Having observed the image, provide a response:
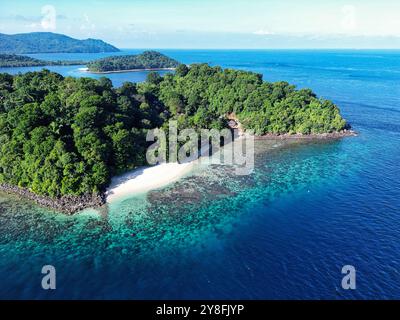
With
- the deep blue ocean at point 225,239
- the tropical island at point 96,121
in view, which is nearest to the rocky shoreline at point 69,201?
the tropical island at point 96,121

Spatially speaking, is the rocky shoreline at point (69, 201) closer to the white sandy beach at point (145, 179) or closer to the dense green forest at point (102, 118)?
the dense green forest at point (102, 118)

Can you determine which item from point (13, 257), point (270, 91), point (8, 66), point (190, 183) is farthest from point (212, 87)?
point (8, 66)

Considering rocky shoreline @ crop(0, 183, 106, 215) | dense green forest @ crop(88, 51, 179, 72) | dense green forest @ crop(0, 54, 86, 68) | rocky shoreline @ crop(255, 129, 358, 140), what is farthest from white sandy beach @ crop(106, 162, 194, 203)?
dense green forest @ crop(0, 54, 86, 68)

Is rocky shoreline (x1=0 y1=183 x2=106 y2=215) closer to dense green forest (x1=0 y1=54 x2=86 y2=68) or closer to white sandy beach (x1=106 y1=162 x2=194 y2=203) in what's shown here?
white sandy beach (x1=106 y1=162 x2=194 y2=203)

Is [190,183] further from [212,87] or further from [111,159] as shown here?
[212,87]

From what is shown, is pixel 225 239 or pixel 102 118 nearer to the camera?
pixel 225 239

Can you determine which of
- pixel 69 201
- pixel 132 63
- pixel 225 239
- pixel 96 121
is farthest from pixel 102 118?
pixel 132 63

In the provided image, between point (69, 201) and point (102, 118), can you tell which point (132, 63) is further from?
point (69, 201)
